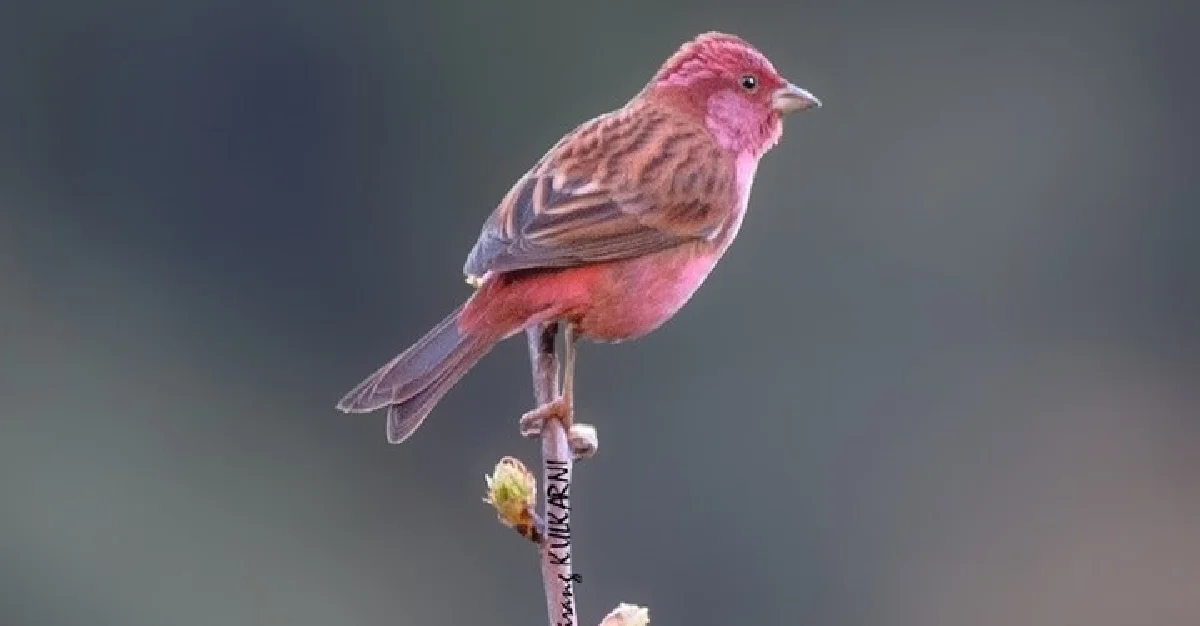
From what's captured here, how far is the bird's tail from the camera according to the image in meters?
4.05

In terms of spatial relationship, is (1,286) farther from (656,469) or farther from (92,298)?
(656,469)

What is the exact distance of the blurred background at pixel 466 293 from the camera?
19.0 m

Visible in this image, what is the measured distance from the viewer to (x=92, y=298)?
76.2 feet

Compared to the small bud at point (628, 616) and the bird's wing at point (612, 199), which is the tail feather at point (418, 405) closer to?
the bird's wing at point (612, 199)

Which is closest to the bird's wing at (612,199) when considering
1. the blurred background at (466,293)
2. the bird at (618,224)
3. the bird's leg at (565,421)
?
the bird at (618,224)

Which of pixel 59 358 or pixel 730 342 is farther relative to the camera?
pixel 59 358

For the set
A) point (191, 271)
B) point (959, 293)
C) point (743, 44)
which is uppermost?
point (191, 271)

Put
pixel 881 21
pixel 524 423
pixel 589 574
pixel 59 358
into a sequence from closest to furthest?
pixel 524 423 → pixel 589 574 → pixel 59 358 → pixel 881 21

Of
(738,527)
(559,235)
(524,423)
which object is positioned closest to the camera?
(524,423)

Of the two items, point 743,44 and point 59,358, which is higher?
point 59,358

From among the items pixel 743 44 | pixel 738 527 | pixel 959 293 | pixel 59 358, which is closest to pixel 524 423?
pixel 743 44

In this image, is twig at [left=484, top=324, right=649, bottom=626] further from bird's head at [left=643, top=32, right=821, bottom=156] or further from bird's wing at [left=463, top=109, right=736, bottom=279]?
bird's head at [left=643, top=32, right=821, bottom=156]

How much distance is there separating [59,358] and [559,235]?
18.2m

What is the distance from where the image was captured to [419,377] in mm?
4234
